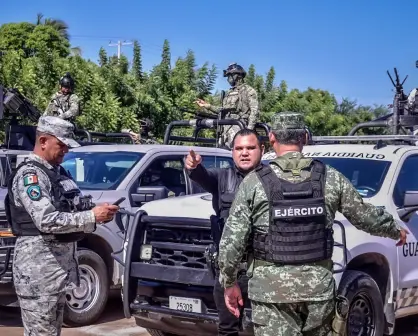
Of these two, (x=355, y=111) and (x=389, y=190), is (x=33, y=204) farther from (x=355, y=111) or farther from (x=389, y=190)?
(x=355, y=111)

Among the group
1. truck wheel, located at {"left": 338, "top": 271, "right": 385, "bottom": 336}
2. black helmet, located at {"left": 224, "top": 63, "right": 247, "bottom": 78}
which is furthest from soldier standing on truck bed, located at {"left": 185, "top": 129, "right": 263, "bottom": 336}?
black helmet, located at {"left": 224, "top": 63, "right": 247, "bottom": 78}

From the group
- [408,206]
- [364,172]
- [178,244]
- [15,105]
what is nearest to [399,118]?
[364,172]

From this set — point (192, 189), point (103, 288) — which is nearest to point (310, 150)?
point (192, 189)

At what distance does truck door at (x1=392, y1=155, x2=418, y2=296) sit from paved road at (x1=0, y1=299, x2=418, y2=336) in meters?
1.09

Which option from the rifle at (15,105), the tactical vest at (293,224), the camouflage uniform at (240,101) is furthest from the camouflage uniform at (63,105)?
the tactical vest at (293,224)

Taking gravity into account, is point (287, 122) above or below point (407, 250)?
above

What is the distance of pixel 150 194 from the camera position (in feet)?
22.7

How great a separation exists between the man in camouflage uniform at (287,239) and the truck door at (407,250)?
7.69 feet

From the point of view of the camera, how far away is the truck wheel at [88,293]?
685cm

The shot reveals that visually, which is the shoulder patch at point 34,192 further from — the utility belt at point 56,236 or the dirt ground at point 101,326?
the dirt ground at point 101,326

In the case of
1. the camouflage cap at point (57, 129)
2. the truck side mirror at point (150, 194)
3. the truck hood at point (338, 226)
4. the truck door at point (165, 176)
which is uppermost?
the camouflage cap at point (57, 129)

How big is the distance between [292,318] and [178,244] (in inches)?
74.0

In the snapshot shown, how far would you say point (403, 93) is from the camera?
9812mm

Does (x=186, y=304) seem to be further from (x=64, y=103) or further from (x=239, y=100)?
(x=64, y=103)
